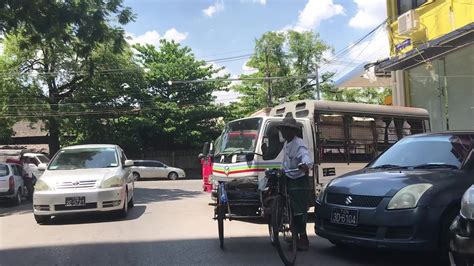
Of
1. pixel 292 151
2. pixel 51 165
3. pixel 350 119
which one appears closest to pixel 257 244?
pixel 292 151

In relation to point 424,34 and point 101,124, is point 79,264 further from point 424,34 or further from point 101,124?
point 101,124

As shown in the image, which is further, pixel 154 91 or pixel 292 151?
pixel 154 91

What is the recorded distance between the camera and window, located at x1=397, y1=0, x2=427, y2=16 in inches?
661

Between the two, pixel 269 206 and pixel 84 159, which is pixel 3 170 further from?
pixel 269 206

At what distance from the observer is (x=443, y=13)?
1519cm

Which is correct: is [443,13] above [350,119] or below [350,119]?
above

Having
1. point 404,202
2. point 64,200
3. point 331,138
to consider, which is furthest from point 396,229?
point 64,200

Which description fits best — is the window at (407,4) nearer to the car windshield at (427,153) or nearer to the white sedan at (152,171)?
the car windshield at (427,153)

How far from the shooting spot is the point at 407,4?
17.6 metres

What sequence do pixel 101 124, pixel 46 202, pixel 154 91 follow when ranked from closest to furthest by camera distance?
pixel 46 202
pixel 101 124
pixel 154 91

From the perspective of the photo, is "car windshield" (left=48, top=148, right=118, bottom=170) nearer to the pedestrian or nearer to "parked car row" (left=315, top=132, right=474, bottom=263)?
the pedestrian

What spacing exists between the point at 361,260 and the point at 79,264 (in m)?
3.60

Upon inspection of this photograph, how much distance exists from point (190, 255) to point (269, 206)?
126 cm

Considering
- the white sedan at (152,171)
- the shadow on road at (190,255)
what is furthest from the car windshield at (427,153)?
the white sedan at (152,171)
